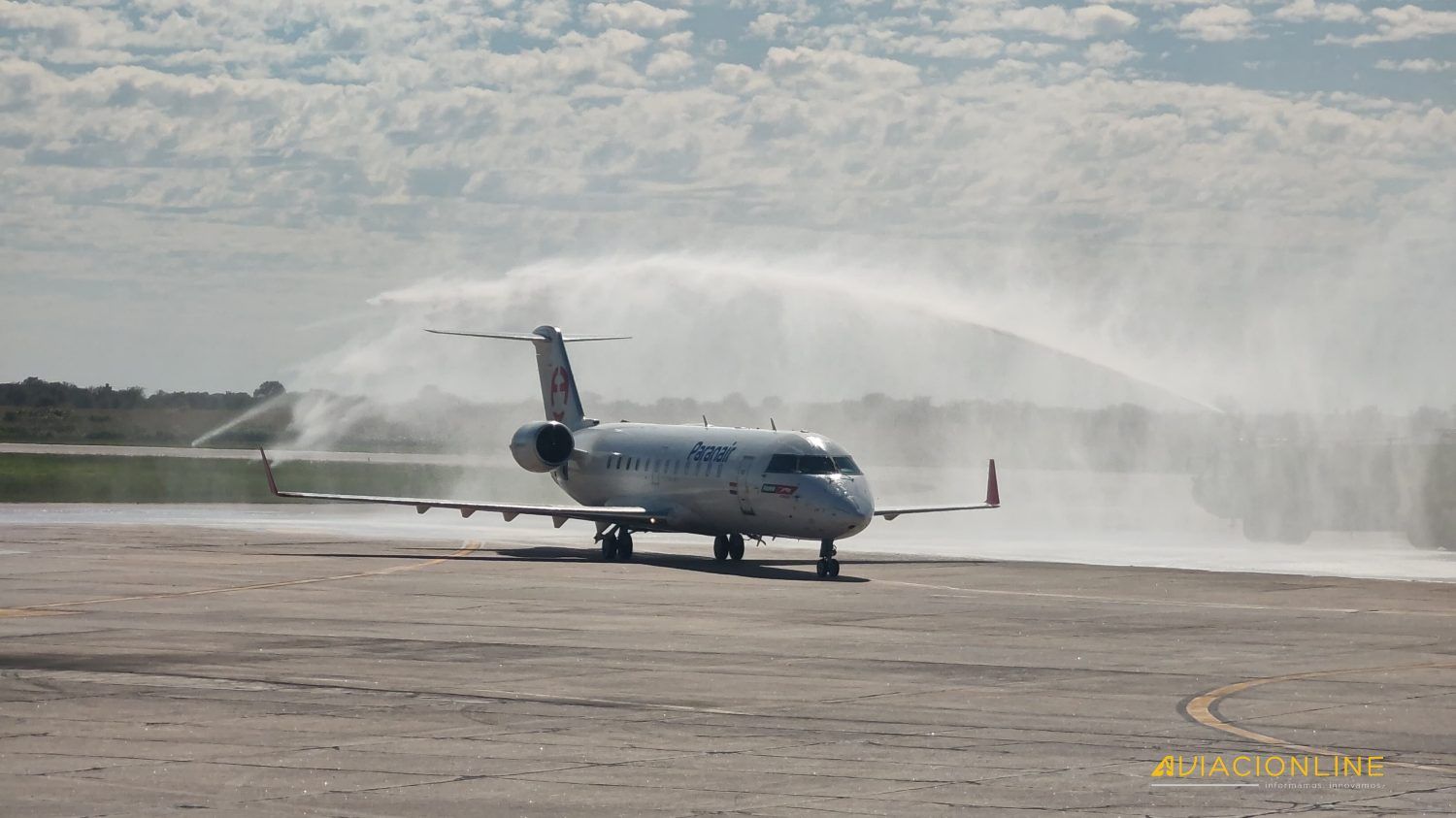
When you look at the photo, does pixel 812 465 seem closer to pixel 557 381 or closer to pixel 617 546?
pixel 617 546

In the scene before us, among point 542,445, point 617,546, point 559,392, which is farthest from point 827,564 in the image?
point 559,392

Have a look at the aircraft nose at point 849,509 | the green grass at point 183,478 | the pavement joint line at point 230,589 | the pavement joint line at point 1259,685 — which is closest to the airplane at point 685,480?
the aircraft nose at point 849,509

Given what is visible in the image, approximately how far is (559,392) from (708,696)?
1493 inches

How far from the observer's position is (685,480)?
160 ft

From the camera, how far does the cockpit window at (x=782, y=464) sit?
4428 cm

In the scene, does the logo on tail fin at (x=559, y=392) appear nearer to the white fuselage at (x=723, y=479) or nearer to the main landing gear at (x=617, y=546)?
the white fuselage at (x=723, y=479)

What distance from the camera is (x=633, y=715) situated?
749 inches

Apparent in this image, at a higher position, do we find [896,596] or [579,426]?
[579,426]

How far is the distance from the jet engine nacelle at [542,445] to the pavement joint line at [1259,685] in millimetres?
A: 32239

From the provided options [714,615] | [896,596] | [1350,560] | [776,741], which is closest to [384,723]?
[776,741]

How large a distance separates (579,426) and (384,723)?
39.3m

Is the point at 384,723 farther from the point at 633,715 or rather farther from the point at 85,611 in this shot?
the point at 85,611

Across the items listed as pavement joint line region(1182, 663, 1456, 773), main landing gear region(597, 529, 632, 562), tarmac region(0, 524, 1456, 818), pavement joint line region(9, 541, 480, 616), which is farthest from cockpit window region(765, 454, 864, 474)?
pavement joint line region(1182, 663, 1456, 773)

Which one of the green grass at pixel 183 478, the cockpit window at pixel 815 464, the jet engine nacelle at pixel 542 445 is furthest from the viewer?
the green grass at pixel 183 478
